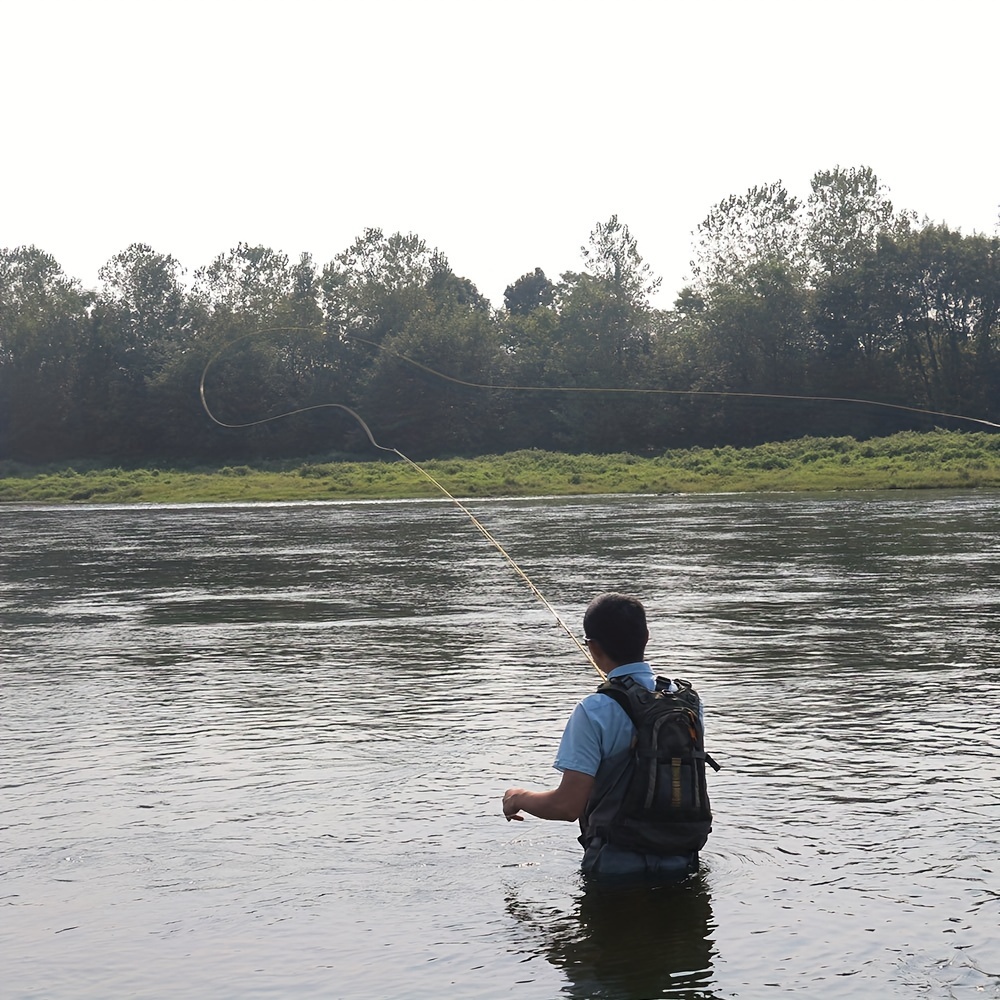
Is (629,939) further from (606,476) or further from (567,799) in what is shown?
(606,476)

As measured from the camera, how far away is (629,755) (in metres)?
5.50

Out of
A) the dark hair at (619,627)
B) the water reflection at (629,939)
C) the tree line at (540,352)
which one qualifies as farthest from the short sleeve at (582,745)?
the tree line at (540,352)

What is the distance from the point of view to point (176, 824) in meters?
6.98

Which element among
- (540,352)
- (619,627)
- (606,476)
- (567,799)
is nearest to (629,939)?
(567,799)

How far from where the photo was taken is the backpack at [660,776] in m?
5.46

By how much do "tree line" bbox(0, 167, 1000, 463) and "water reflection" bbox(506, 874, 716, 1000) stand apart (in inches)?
2229

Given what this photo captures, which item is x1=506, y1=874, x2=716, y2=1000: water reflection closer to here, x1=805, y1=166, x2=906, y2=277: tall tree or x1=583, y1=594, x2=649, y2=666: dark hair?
x1=583, y1=594, x2=649, y2=666: dark hair

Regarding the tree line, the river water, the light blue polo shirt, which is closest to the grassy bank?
the tree line

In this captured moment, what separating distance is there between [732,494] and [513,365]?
36.5 m

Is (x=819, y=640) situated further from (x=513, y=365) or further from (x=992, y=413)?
(x=513, y=365)

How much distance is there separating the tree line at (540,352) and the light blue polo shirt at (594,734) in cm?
5685

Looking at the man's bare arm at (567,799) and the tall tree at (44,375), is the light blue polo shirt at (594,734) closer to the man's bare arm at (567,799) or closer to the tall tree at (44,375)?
the man's bare arm at (567,799)

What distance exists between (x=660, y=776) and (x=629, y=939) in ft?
1.90

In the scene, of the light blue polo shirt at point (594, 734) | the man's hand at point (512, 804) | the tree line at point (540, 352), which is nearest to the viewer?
the light blue polo shirt at point (594, 734)
